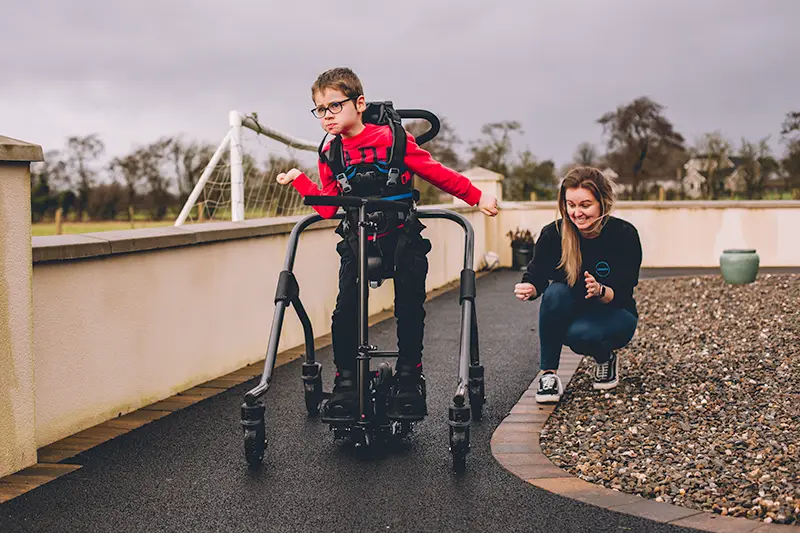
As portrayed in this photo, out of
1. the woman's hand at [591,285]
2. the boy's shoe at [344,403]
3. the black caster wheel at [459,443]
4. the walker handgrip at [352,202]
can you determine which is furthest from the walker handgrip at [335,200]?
the woman's hand at [591,285]

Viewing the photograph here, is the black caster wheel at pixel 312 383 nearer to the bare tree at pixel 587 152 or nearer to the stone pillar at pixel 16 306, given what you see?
the stone pillar at pixel 16 306

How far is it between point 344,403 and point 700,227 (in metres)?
14.6

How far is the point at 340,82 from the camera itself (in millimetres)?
4094

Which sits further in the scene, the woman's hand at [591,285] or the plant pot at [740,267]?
the plant pot at [740,267]

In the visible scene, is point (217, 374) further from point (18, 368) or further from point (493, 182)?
point (493, 182)

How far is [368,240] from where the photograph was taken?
4.23 metres

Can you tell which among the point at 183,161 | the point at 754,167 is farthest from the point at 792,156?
the point at 183,161

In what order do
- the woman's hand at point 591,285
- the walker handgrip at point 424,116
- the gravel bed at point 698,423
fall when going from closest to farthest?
the gravel bed at point 698,423, the walker handgrip at point 424,116, the woman's hand at point 591,285

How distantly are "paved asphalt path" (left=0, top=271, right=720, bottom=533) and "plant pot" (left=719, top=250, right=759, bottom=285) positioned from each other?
751 centimetres

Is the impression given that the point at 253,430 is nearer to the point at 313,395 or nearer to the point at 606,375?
the point at 313,395

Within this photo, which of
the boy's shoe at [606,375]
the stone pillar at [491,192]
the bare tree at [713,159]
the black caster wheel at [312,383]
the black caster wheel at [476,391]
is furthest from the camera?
the bare tree at [713,159]

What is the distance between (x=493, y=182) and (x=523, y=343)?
33.2 feet

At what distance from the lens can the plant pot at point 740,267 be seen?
11.7 m

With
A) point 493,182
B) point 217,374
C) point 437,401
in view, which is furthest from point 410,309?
point 493,182
